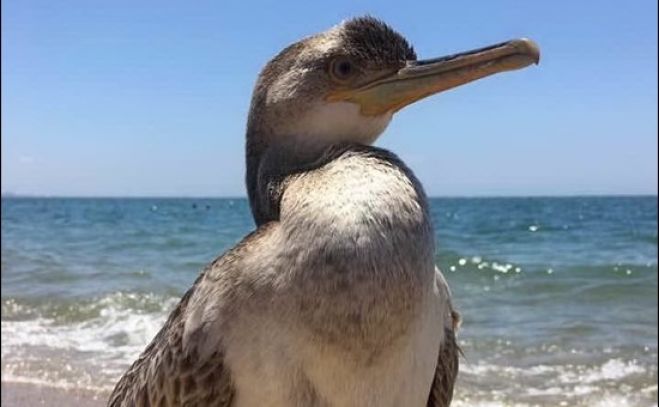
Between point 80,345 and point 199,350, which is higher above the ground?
point 199,350

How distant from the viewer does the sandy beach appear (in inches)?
286

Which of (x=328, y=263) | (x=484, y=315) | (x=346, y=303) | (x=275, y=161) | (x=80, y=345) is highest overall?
(x=275, y=161)

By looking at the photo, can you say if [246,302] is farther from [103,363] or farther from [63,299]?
[63,299]

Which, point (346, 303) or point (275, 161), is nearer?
point (346, 303)

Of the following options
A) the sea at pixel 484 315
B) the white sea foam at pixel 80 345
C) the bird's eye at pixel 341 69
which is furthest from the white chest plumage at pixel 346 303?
the white sea foam at pixel 80 345

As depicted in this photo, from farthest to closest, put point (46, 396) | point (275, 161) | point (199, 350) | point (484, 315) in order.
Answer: point (484, 315) → point (46, 396) → point (275, 161) → point (199, 350)

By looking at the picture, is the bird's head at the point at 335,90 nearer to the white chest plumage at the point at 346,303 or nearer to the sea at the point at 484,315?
the white chest plumage at the point at 346,303

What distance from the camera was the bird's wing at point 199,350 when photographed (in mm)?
2963

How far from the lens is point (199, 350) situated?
3.01m

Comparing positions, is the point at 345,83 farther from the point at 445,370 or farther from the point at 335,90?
the point at 445,370

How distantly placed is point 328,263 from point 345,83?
→ 791mm

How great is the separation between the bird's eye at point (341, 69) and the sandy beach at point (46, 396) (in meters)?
4.69

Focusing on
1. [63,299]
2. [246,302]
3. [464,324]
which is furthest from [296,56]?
[63,299]

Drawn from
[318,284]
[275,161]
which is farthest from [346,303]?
[275,161]
